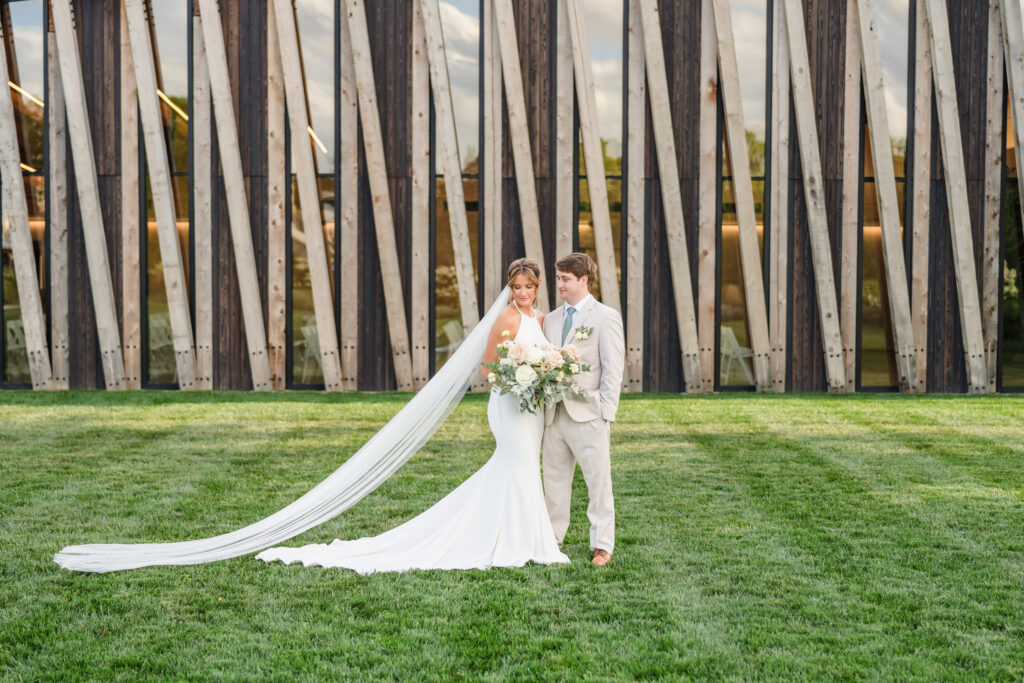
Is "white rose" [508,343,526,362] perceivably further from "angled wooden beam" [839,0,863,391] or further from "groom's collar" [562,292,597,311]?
"angled wooden beam" [839,0,863,391]

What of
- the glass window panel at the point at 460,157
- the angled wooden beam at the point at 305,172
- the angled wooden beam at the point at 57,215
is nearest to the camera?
the angled wooden beam at the point at 305,172

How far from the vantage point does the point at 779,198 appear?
13992mm

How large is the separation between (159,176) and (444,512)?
987 centimetres

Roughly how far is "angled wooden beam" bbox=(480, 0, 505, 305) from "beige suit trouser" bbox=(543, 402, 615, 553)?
8.14 m

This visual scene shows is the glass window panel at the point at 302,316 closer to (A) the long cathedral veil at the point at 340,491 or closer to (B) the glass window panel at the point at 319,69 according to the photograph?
(B) the glass window panel at the point at 319,69

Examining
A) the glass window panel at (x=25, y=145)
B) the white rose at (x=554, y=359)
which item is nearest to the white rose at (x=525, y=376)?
the white rose at (x=554, y=359)

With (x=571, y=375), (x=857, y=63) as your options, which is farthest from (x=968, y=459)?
(x=857, y=63)

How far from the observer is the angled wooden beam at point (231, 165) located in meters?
13.7

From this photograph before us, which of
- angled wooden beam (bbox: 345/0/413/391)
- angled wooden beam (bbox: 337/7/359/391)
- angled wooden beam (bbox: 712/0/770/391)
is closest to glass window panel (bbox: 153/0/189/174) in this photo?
angled wooden beam (bbox: 337/7/359/391)

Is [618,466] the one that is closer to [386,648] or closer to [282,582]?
[282,582]

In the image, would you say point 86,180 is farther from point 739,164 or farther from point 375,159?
point 739,164

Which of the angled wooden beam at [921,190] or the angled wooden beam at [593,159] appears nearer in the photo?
the angled wooden beam at [593,159]

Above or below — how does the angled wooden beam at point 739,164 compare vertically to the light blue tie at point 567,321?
above

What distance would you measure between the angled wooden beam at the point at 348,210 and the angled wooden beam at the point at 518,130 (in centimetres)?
232
